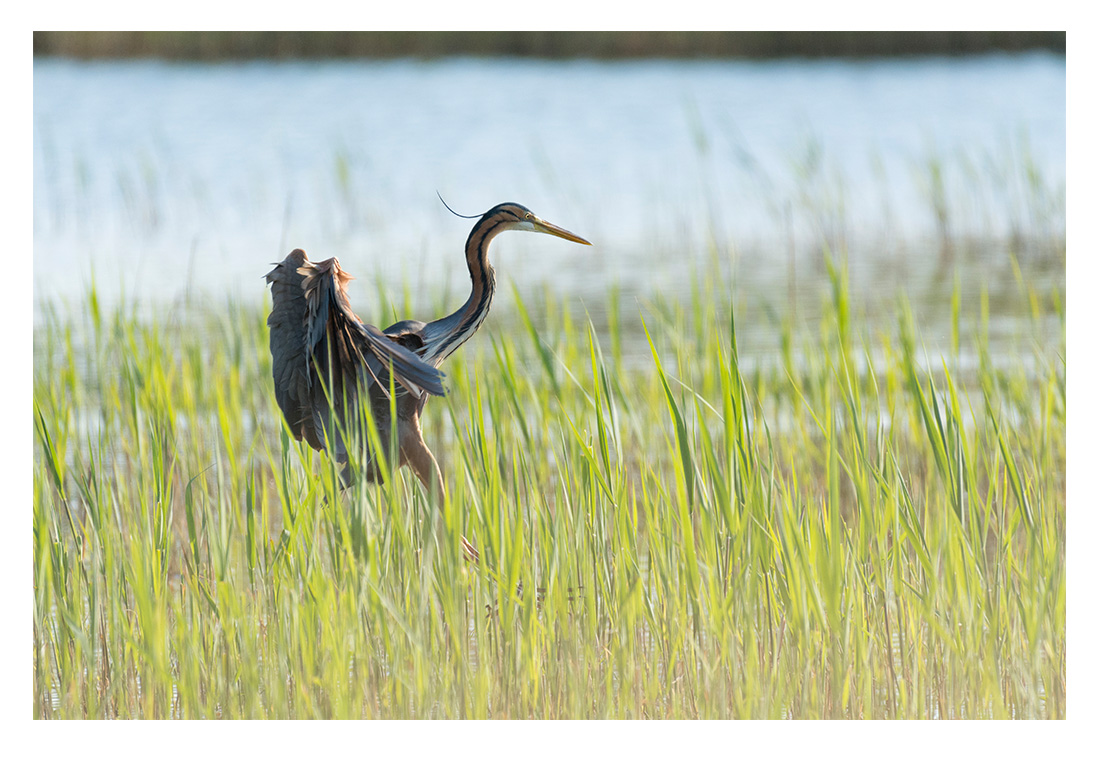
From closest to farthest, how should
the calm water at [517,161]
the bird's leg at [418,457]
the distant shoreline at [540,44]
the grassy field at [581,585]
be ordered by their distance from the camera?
the grassy field at [581,585]
the bird's leg at [418,457]
the distant shoreline at [540,44]
the calm water at [517,161]

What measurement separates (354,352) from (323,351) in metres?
0.07

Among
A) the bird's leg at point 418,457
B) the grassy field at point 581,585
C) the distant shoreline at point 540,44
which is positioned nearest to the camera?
the grassy field at point 581,585

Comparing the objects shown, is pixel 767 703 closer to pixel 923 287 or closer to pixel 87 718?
pixel 87 718

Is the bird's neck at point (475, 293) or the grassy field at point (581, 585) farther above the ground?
the bird's neck at point (475, 293)

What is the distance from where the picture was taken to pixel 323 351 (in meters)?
2.13

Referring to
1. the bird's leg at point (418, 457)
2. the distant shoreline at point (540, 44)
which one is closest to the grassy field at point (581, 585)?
the bird's leg at point (418, 457)

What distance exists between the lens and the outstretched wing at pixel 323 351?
2080 millimetres

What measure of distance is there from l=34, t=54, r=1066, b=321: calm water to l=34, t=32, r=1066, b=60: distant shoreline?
0.05m

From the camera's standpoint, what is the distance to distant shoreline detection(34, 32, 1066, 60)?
8.02 feet

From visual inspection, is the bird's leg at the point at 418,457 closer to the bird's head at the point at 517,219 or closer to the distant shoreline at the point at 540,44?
the bird's head at the point at 517,219

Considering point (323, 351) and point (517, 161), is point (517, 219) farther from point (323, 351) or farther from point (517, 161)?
point (517, 161)

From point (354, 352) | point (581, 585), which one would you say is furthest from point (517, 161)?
point (581, 585)

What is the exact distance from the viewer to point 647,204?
11.9 ft

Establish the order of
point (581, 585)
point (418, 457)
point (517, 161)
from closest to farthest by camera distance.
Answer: point (581, 585), point (418, 457), point (517, 161)
